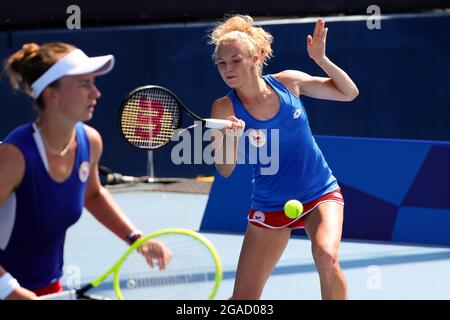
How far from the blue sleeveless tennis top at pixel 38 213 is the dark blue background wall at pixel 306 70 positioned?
787 cm

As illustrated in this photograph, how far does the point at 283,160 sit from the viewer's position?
5027mm

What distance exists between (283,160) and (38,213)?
1.76 meters

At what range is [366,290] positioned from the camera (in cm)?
659

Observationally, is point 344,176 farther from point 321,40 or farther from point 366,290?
point 321,40

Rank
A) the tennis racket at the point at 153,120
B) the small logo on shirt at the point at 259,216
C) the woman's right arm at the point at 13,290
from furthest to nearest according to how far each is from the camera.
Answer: the tennis racket at the point at 153,120, the small logo on shirt at the point at 259,216, the woman's right arm at the point at 13,290

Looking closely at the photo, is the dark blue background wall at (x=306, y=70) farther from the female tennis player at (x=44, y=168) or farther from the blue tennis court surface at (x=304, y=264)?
the female tennis player at (x=44, y=168)

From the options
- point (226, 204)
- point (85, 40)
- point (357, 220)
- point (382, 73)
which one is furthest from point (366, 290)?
point (85, 40)

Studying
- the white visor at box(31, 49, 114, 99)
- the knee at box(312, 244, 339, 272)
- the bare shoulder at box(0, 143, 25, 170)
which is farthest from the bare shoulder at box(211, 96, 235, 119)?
the bare shoulder at box(0, 143, 25, 170)

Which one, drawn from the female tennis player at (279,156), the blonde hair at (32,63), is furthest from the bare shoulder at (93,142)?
the female tennis player at (279,156)

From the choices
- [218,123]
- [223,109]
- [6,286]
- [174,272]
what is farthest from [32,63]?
[223,109]

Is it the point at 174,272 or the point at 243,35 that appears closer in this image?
the point at 174,272

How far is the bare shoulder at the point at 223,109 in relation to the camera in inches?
A: 199

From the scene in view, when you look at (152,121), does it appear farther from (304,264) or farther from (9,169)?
(304,264)
